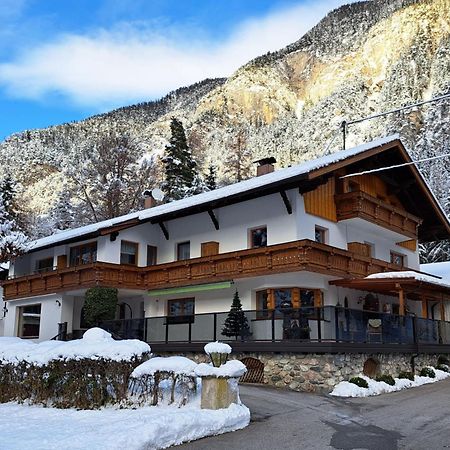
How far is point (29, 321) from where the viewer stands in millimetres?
30734

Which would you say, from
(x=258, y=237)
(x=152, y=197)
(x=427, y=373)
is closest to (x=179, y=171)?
(x=152, y=197)

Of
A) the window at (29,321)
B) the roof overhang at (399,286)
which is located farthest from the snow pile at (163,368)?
the window at (29,321)

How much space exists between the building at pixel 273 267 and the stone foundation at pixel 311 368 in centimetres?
36

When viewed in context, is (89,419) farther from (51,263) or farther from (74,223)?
(74,223)

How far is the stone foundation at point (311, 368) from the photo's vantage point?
1723 cm

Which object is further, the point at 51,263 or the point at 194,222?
the point at 51,263

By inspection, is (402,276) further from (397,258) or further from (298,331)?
(397,258)

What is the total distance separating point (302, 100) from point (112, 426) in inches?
4567

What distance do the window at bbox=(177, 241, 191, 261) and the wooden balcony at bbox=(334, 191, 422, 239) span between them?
6767 mm

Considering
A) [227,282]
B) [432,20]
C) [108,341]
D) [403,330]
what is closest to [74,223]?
[227,282]

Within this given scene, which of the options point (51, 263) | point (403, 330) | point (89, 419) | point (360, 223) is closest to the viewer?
point (89, 419)

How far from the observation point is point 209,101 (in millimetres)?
125688

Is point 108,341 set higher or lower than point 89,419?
higher

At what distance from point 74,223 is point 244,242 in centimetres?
3587
